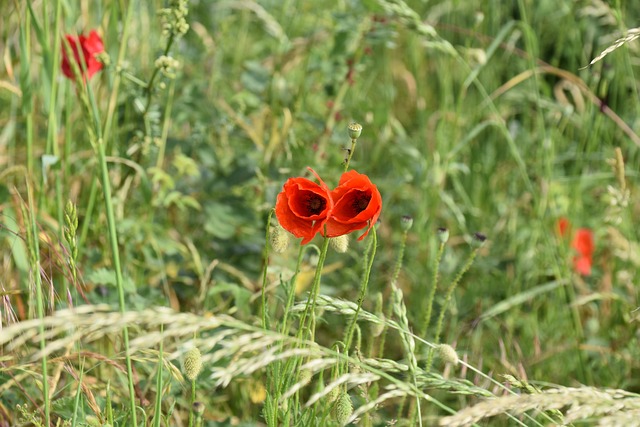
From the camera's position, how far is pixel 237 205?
1.80 m

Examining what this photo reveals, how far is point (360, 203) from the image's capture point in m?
1.06

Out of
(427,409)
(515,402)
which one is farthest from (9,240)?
(515,402)

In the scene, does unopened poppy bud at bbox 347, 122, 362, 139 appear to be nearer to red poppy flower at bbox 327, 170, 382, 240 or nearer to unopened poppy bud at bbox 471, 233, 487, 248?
red poppy flower at bbox 327, 170, 382, 240

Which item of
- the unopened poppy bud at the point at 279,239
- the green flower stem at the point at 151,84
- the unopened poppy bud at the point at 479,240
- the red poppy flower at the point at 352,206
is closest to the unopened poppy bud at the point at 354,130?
the red poppy flower at the point at 352,206

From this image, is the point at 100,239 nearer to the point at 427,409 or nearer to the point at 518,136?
the point at 427,409

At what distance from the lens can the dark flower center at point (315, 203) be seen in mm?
1077

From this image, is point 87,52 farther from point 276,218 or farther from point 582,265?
point 582,265

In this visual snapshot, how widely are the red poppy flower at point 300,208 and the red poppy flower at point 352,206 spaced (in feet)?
0.06

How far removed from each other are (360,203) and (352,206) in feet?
0.04

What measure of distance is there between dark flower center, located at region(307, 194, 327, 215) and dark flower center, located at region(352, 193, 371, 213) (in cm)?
5

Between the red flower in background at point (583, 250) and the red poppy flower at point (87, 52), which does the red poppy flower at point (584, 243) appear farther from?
the red poppy flower at point (87, 52)

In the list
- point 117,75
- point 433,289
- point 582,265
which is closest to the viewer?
point 433,289

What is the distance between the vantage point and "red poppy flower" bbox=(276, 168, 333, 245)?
1000 mm

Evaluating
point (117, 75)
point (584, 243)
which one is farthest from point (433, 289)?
point (584, 243)
